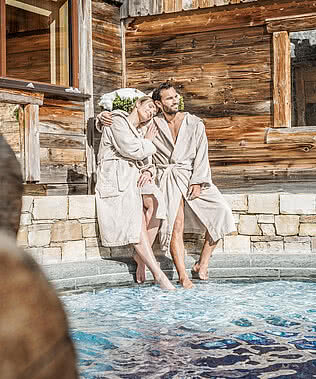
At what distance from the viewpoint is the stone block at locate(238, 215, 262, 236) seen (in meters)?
6.46

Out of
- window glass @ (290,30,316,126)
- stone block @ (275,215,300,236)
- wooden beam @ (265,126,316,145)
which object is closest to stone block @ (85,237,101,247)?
stone block @ (275,215,300,236)

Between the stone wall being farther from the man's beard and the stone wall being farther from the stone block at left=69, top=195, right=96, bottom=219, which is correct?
the man's beard

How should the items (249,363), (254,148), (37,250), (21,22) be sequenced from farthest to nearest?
(254,148)
(21,22)
(37,250)
(249,363)

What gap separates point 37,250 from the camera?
5730 mm

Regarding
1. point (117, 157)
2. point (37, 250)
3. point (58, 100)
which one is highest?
point (58, 100)

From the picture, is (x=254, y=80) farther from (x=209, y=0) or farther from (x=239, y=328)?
(x=239, y=328)

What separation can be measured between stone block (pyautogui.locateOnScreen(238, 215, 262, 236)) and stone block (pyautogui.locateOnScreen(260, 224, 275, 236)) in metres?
0.04

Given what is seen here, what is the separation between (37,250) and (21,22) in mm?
3033

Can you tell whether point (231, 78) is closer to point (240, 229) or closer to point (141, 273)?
point (240, 229)

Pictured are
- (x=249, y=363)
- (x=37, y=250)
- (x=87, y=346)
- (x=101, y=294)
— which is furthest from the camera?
(x=37, y=250)

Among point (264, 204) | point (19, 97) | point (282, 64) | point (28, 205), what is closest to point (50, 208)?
point (28, 205)

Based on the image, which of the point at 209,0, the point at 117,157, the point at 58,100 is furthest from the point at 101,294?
the point at 209,0

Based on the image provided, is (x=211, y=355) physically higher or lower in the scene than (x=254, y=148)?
lower

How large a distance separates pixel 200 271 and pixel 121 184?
3.37 feet
